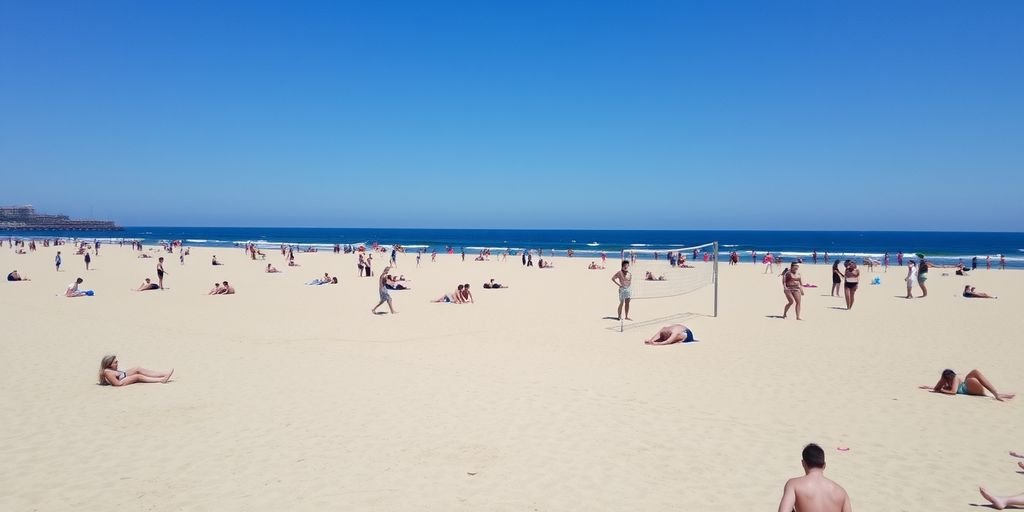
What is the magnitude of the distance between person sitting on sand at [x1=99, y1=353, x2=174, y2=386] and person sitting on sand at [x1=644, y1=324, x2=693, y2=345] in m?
7.95

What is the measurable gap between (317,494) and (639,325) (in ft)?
32.2

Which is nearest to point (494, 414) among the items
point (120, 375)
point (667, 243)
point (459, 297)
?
point (120, 375)

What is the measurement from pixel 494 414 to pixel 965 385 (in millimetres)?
6053

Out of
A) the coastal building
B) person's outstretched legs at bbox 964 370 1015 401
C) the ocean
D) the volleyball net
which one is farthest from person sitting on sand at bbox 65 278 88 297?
the coastal building

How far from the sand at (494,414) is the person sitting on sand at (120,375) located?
0.13 metres

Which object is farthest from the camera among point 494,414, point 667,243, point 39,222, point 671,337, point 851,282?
point 39,222

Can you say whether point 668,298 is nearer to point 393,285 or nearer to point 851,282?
point 851,282

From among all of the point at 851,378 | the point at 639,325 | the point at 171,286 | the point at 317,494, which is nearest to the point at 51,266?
the point at 171,286

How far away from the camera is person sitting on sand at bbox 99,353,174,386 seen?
776 cm

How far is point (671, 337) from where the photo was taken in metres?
11.0

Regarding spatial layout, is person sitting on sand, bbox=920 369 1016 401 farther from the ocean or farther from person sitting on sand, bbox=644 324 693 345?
the ocean

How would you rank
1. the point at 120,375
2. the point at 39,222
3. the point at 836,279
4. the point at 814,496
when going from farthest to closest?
the point at 39,222 → the point at 836,279 → the point at 120,375 → the point at 814,496

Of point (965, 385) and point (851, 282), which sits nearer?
point (965, 385)

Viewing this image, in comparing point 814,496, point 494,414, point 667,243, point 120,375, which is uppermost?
point 814,496
